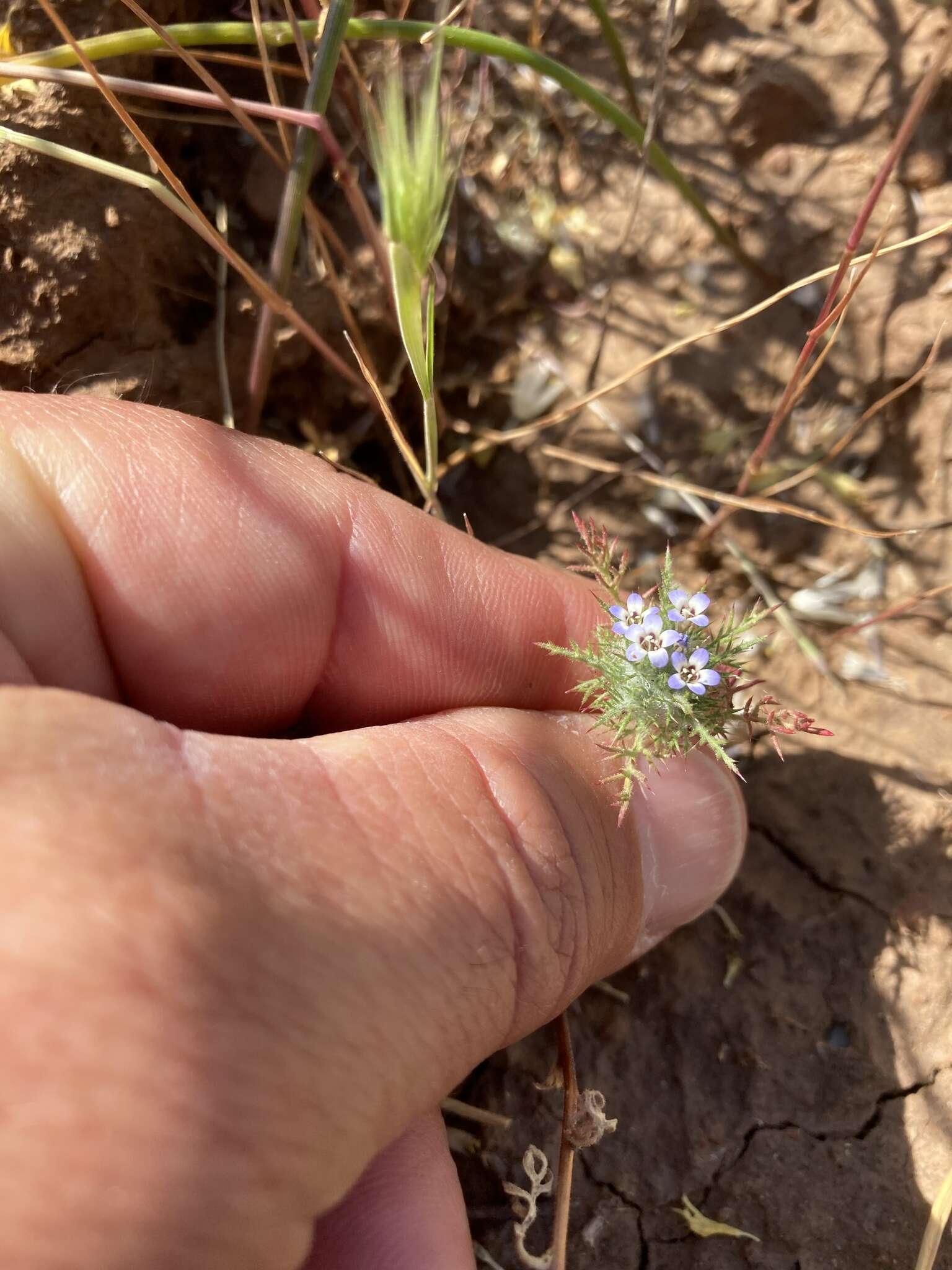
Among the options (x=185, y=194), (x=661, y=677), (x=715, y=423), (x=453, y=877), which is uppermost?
(x=185, y=194)

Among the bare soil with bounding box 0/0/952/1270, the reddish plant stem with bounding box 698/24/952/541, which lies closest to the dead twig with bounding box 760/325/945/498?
the bare soil with bounding box 0/0/952/1270

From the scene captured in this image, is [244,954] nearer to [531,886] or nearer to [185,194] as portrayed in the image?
[531,886]

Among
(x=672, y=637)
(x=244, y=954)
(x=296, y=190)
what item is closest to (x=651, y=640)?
(x=672, y=637)

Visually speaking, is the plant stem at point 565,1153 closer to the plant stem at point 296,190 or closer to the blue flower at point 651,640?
the blue flower at point 651,640

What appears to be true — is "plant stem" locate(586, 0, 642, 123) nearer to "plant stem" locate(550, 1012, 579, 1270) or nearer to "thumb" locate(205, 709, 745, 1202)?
"thumb" locate(205, 709, 745, 1202)

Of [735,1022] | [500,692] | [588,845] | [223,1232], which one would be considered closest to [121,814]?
[223,1232]

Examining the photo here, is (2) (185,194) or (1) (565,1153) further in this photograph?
(1) (565,1153)
